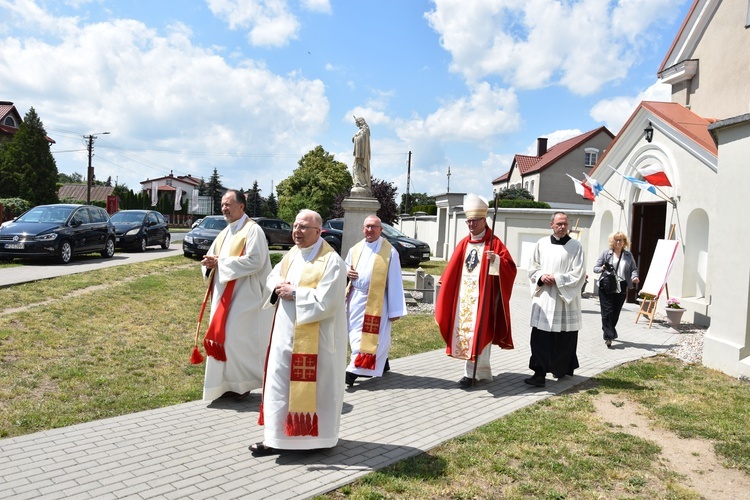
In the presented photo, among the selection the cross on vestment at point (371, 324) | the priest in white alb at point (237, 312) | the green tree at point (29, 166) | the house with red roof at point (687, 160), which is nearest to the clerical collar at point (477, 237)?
the cross on vestment at point (371, 324)

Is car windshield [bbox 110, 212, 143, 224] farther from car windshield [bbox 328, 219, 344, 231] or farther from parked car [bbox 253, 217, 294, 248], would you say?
car windshield [bbox 328, 219, 344, 231]

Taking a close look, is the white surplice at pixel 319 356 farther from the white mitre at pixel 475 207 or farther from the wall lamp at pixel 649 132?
the wall lamp at pixel 649 132

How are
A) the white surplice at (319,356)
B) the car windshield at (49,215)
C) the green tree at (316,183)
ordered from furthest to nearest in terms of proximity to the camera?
the green tree at (316,183) < the car windshield at (49,215) < the white surplice at (319,356)

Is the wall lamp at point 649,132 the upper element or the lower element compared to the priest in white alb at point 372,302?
upper

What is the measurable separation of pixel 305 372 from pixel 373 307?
256 centimetres

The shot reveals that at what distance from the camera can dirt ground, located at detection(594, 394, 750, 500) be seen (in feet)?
13.9

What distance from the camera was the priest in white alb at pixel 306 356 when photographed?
4.44 metres

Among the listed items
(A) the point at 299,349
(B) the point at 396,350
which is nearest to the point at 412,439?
(A) the point at 299,349

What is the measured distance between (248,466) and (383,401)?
213cm

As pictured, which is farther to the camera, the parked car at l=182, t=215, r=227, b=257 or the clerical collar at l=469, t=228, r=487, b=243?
Answer: the parked car at l=182, t=215, r=227, b=257

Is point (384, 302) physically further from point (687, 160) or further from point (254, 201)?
point (254, 201)

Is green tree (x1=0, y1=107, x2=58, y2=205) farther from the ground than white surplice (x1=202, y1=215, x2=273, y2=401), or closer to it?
farther from the ground

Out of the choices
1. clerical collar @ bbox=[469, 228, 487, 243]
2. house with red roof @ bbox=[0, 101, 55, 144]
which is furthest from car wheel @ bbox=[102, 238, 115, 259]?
house with red roof @ bbox=[0, 101, 55, 144]

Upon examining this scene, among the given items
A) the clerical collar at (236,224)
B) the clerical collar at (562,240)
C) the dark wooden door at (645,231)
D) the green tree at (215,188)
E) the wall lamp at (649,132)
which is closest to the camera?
the clerical collar at (236,224)
